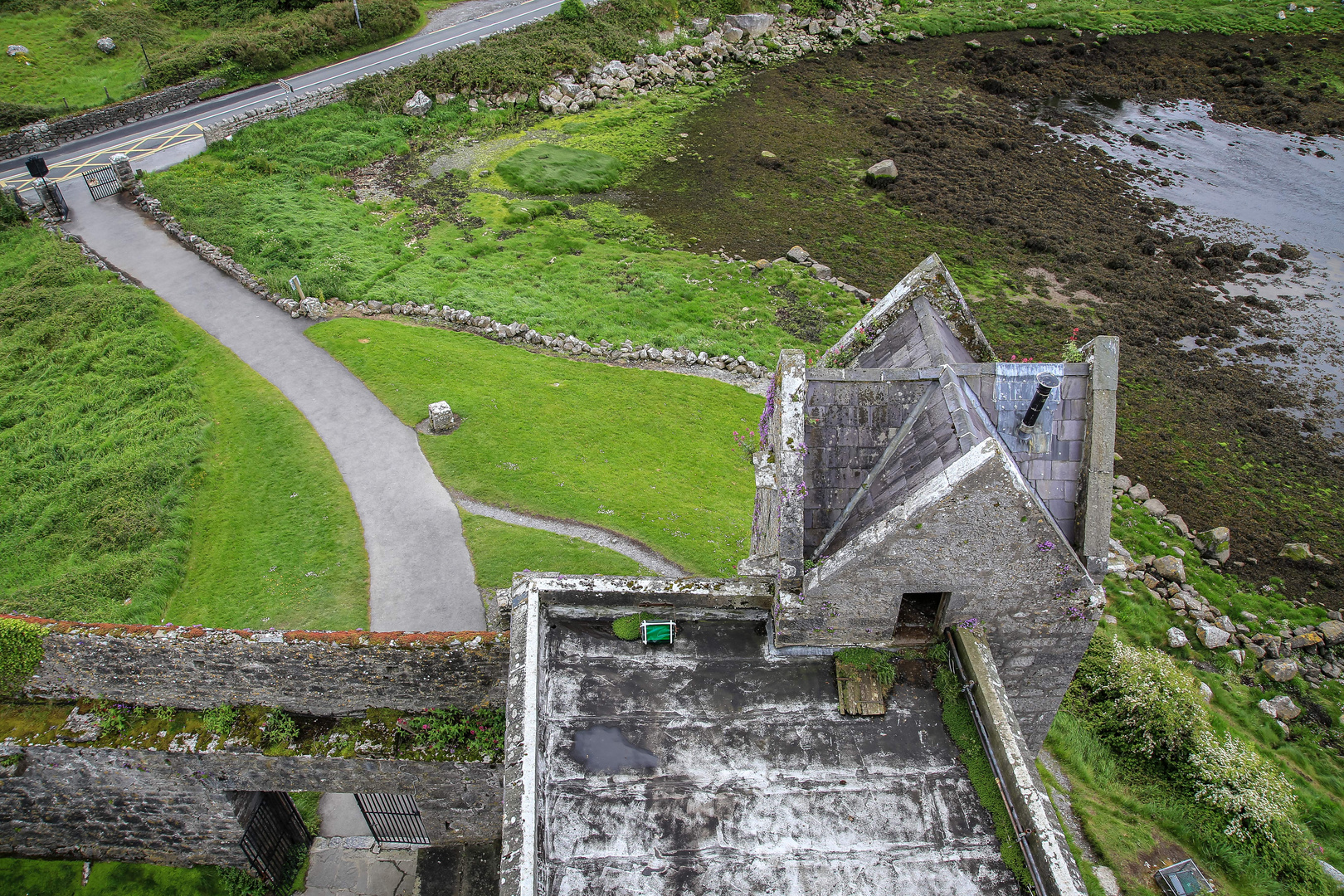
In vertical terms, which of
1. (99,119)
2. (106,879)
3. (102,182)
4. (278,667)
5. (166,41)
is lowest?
(106,879)

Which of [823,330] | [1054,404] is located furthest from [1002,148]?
[1054,404]

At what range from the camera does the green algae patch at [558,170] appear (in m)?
37.8

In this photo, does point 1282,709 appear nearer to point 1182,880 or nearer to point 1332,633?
point 1332,633

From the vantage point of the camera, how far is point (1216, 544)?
23.1 meters

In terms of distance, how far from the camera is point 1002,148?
42.4 m

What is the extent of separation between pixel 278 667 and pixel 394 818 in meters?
4.42

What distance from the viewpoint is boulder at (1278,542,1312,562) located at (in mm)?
22766

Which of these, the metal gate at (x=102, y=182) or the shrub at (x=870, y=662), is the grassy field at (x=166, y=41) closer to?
the metal gate at (x=102, y=182)

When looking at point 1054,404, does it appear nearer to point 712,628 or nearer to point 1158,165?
point 712,628

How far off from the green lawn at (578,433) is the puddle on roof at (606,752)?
35.6 ft

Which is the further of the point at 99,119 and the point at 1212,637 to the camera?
the point at 99,119

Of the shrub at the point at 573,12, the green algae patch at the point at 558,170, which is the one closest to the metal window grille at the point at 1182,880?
the green algae patch at the point at 558,170

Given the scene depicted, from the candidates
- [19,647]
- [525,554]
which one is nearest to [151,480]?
[19,647]

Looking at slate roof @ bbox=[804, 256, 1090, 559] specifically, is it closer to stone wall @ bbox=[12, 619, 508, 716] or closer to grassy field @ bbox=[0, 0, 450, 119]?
stone wall @ bbox=[12, 619, 508, 716]
